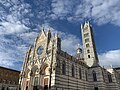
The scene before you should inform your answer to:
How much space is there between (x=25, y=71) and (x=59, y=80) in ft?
35.2

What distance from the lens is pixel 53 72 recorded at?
1039 inches

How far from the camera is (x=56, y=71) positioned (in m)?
26.8

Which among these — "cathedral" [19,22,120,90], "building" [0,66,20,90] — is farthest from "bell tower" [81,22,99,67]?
"building" [0,66,20,90]

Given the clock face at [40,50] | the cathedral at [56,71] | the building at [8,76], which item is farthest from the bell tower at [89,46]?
the building at [8,76]

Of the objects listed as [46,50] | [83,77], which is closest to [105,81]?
[83,77]

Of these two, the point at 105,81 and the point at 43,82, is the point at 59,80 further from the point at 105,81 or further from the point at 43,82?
the point at 105,81

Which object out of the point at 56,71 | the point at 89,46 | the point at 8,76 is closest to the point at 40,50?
the point at 56,71

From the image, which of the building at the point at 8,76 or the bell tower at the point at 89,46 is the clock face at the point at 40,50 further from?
the bell tower at the point at 89,46

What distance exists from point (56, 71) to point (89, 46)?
23.9 metres

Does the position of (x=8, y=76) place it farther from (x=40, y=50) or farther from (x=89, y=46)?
(x=89, y=46)

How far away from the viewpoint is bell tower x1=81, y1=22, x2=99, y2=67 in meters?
43.3

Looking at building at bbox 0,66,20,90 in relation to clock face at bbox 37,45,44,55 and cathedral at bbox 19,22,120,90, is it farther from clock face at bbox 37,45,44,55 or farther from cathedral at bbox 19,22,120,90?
clock face at bbox 37,45,44,55

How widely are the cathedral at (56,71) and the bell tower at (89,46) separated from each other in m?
1.13

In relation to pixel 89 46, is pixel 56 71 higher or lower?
lower
